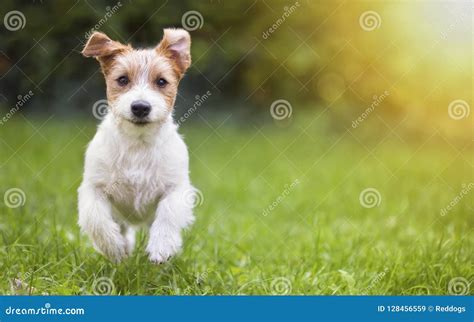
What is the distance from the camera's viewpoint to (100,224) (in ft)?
14.5

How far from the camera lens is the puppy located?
4.39 metres

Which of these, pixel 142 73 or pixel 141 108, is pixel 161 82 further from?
A: pixel 141 108

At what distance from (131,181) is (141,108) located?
0.50 metres

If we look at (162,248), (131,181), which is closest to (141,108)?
(131,181)

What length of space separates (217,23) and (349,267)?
6.07 feet

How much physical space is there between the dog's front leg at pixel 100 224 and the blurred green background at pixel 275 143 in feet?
0.42

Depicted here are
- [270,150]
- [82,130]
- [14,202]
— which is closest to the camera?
[14,202]

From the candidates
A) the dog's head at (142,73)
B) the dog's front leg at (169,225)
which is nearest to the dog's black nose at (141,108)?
the dog's head at (142,73)

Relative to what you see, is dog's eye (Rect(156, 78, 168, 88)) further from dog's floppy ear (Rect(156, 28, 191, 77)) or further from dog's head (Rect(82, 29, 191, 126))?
dog's floppy ear (Rect(156, 28, 191, 77))

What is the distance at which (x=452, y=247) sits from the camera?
5324mm

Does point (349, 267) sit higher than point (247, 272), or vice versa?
point (349, 267)

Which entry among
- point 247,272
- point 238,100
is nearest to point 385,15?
point 238,100
